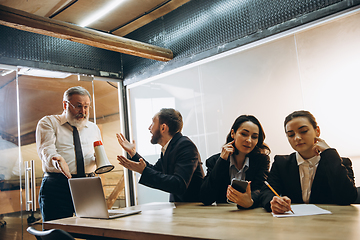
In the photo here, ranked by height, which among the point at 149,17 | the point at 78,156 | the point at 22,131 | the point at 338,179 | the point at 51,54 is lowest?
the point at 338,179

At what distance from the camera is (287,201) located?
5.14ft

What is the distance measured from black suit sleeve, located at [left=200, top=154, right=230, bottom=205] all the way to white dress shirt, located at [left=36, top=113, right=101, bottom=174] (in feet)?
4.72

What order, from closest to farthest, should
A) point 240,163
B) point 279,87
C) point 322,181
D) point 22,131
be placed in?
point 322,181 → point 240,163 → point 279,87 → point 22,131

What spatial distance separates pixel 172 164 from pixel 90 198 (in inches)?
34.9

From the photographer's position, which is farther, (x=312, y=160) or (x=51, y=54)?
(x=51, y=54)

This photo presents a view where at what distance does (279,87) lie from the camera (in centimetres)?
311

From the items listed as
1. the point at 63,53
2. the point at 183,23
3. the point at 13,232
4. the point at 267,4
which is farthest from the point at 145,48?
the point at 13,232

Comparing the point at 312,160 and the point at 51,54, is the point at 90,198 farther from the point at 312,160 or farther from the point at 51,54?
the point at 51,54

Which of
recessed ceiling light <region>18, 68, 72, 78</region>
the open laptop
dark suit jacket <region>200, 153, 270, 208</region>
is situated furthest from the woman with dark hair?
recessed ceiling light <region>18, 68, 72, 78</region>

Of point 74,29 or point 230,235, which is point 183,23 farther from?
point 230,235

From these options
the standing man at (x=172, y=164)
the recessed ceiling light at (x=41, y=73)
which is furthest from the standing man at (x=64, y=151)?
the recessed ceiling light at (x=41, y=73)

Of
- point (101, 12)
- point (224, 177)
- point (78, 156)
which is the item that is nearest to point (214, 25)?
point (101, 12)

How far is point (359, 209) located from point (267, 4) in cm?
238

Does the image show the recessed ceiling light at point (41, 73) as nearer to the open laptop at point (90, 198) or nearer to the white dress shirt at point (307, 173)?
the open laptop at point (90, 198)
